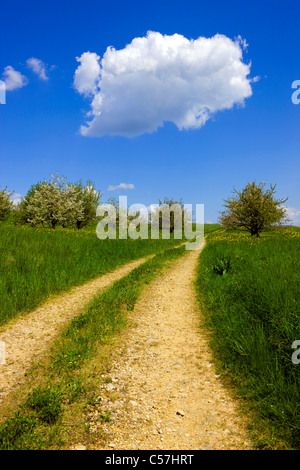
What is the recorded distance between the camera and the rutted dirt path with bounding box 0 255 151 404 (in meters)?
4.62

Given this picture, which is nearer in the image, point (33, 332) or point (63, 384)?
point (63, 384)

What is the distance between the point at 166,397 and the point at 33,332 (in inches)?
145

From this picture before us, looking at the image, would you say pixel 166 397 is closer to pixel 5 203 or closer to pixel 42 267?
pixel 42 267

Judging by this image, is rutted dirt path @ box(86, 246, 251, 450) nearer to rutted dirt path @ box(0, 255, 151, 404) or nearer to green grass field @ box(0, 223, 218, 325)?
rutted dirt path @ box(0, 255, 151, 404)

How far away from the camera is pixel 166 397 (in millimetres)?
4113

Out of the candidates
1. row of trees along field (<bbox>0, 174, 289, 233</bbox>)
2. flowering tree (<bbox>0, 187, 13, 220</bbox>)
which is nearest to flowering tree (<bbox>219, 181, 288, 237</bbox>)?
row of trees along field (<bbox>0, 174, 289, 233</bbox>)

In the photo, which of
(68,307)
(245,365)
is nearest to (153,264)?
(68,307)

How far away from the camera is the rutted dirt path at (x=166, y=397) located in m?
3.29

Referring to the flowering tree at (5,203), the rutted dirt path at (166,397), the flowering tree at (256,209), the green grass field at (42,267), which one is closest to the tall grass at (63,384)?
the rutted dirt path at (166,397)

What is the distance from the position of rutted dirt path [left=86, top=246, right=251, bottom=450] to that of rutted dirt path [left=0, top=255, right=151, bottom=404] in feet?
5.07

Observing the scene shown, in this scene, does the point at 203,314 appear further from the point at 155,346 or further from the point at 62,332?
the point at 62,332

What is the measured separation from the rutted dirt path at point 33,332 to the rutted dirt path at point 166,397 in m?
1.54

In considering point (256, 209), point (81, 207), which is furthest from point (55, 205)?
point (256, 209)
